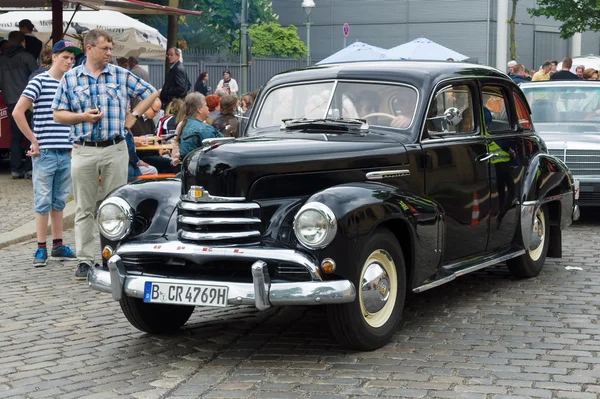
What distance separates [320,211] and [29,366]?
1.90m

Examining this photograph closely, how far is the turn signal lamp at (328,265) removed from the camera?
5.86 m

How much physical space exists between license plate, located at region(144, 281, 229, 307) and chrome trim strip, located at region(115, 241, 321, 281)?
19 centimetres

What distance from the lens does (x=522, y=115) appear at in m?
8.95

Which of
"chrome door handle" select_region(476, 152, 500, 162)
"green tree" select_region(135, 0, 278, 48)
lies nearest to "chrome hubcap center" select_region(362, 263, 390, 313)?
"chrome door handle" select_region(476, 152, 500, 162)

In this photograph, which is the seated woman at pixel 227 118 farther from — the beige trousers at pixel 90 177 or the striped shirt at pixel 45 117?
the beige trousers at pixel 90 177

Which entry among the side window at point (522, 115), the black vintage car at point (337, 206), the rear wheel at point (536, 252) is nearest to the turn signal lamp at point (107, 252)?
the black vintage car at point (337, 206)

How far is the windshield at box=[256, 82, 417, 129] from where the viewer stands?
7.33 m

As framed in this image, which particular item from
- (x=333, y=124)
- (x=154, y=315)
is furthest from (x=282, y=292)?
(x=333, y=124)

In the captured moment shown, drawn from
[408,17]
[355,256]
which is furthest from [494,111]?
[408,17]

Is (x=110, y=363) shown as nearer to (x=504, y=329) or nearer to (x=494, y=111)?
(x=504, y=329)

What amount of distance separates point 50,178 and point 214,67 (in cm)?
2755

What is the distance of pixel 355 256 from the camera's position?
5.98 meters

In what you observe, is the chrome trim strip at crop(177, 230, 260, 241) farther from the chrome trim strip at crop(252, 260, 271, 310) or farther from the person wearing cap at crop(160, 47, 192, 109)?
the person wearing cap at crop(160, 47, 192, 109)

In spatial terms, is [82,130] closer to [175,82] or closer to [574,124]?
[574,124]
